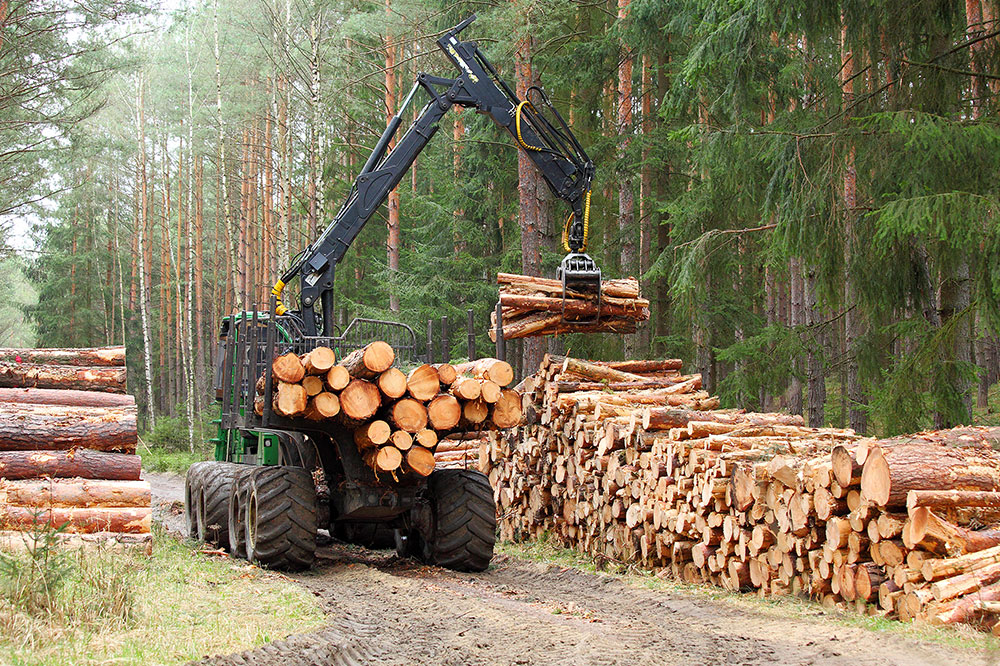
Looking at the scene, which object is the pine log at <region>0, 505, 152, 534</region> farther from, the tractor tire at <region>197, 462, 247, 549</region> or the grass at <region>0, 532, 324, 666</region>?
the tractor tire at <region>197, 462, 247, 549</region>

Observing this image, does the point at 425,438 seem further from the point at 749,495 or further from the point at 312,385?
the point at 749,495

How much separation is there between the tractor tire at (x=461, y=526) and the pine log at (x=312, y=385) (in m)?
1.86

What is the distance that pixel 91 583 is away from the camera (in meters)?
5.05

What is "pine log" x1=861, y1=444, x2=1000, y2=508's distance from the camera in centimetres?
Answer: 604

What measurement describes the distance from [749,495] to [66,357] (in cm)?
610

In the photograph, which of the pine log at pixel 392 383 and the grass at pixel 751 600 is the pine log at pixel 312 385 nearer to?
the pine log at pixel 392 383

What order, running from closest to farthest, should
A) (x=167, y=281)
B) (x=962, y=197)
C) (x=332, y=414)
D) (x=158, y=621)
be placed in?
(x=158, y=621) < (x=332, y=414) < (x=962, y=197) < (x=167, y=281)

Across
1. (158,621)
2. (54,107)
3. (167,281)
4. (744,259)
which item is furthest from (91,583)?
(167,281)

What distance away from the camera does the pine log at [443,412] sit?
8.08m

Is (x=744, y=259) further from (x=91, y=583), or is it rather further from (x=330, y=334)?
(x=91, y=583)

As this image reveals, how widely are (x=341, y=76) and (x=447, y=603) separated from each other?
18.3 metres

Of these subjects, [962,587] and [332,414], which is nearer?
[962,587]

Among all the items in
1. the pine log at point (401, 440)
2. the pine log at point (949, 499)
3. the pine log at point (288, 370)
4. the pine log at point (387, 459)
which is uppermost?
the pine log at point (288, 370)

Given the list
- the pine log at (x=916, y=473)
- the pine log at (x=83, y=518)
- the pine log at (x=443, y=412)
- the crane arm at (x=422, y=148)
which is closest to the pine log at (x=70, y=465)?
the pine log at (x=83, y=518)
